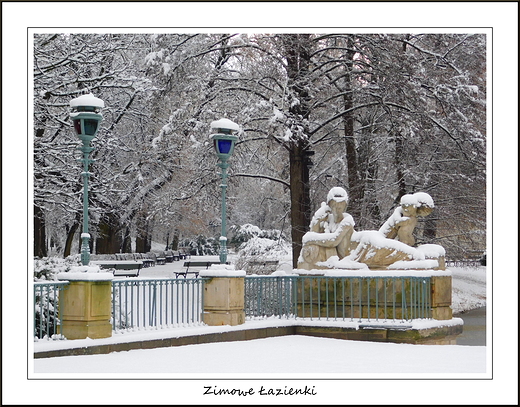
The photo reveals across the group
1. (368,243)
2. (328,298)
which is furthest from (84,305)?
(368,243)

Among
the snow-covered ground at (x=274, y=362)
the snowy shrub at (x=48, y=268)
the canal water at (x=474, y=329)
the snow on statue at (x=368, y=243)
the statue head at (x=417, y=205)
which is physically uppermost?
the statue head at (x=417, y=205)

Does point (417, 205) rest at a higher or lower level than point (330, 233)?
higher

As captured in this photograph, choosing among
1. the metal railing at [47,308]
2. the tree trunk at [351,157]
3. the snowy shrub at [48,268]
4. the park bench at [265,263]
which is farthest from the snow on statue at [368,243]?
the park bench at [265,263]

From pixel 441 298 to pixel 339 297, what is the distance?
73.8 inches

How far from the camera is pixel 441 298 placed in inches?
612

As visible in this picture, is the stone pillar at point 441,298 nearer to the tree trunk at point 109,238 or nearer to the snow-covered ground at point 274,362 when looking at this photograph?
the snow-covered ground at point 274,362

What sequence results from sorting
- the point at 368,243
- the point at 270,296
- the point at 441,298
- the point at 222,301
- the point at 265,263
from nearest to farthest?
1. the point at 222,301
2. the point at 441,298
3. the point at 368,243
4. the point at 270,296
5. the point at 265,263

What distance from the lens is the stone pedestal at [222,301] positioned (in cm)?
1487

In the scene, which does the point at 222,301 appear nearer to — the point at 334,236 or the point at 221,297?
the point at 221,297

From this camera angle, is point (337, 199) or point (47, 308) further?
point (337, 199)

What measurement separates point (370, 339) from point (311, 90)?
930 cm

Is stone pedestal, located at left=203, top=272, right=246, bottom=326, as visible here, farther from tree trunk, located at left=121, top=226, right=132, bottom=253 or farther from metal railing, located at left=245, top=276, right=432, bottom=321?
tree trunk, located at left=121, top=226, right=132, bottom=253

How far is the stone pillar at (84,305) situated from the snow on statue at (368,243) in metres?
4.89

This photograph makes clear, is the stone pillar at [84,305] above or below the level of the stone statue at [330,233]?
below
